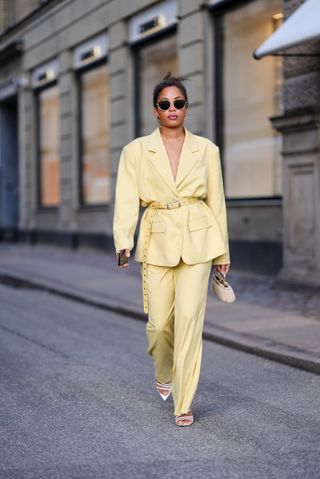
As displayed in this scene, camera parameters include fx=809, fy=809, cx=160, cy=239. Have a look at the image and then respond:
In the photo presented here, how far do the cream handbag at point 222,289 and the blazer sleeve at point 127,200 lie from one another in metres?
0.62

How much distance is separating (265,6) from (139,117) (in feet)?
15.9

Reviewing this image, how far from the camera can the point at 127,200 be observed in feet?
17.0

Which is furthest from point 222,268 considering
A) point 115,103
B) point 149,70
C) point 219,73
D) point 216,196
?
point 115,103

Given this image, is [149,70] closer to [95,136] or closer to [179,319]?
[95,136]

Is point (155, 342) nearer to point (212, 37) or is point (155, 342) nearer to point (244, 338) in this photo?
point (244, 338)

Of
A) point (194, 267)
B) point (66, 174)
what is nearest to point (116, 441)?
point (194, 267)

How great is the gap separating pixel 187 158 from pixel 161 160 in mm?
165

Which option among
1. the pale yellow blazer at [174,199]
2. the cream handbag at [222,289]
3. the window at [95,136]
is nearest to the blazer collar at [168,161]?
the pale yellow blazer at [174,199]

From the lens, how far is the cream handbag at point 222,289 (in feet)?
17.1

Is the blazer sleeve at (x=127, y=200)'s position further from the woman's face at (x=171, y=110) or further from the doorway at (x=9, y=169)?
the doorway at (x=9, y=169)

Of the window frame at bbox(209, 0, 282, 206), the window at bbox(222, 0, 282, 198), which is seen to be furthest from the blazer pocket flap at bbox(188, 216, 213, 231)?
the window frame at bbox(209, 0, 282, 206)

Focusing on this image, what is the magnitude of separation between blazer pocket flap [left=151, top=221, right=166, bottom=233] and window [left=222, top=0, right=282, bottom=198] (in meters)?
8.55

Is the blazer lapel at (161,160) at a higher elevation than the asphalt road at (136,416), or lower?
higher

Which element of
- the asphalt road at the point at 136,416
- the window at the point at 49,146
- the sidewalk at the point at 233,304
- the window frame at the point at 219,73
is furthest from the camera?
the window at the point at 49,146
